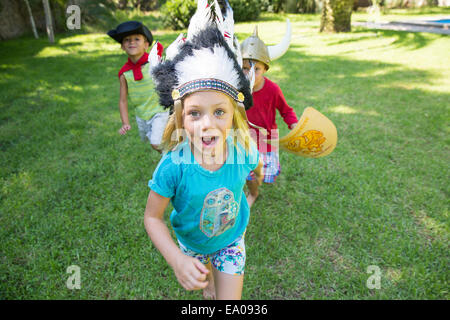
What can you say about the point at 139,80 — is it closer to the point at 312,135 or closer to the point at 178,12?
the point at 312,135

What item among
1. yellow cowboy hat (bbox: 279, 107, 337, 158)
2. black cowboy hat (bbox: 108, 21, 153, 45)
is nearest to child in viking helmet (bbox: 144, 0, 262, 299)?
yellow cowboy hat (bbox: 279, 107, 337, 158)

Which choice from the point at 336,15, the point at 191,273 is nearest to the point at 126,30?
the point at 191,273

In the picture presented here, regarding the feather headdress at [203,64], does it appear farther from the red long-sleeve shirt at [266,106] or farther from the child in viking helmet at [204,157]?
the red long-sleeve shirt at [266,106]

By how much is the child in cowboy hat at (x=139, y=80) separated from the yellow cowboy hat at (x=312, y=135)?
56.7 inches

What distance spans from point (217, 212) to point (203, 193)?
150mm

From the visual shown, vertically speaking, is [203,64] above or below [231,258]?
above

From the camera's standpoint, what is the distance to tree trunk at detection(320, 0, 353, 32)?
10286 millimetres

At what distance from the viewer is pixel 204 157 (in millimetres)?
1511

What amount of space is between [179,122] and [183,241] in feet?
2.50

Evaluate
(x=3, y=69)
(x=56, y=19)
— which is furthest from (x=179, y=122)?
(x=56, y=19)

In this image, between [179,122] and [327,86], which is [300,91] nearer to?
[327,86]

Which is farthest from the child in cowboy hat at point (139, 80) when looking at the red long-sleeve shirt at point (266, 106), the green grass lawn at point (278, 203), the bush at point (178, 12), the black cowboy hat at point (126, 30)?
the bush at point (178, 12)

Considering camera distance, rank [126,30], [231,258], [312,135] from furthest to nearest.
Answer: [126,30] → [312,135] → [231,258]
